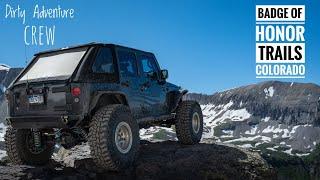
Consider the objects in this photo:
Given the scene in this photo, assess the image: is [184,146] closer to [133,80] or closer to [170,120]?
[170,120]

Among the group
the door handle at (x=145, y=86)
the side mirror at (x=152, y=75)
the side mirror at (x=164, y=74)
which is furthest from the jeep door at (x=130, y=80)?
the side mirror at (x=164, y=74)

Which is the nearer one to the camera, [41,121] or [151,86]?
[41,121]

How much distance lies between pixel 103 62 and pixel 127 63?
1009 millimetres

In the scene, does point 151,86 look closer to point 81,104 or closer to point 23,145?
point 81,104

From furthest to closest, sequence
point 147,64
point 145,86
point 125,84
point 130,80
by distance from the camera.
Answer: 1. point 147,64
2. point 145,86
3. point 130,80
4. point 125,84

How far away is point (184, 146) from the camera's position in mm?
11961

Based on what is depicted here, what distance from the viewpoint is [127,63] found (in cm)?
1025

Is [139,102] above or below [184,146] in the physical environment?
above

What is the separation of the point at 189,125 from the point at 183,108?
51 cm

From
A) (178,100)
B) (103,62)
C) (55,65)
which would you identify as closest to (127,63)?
(103,62)

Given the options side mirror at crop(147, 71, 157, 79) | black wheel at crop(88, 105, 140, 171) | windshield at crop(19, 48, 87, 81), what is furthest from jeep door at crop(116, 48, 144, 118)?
windshield at crop(19, 48, 87, 81)

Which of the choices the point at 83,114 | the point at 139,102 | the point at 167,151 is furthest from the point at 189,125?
the point at 83,114

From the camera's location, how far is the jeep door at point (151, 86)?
10.7m

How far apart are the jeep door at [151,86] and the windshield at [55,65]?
1.87 meters
